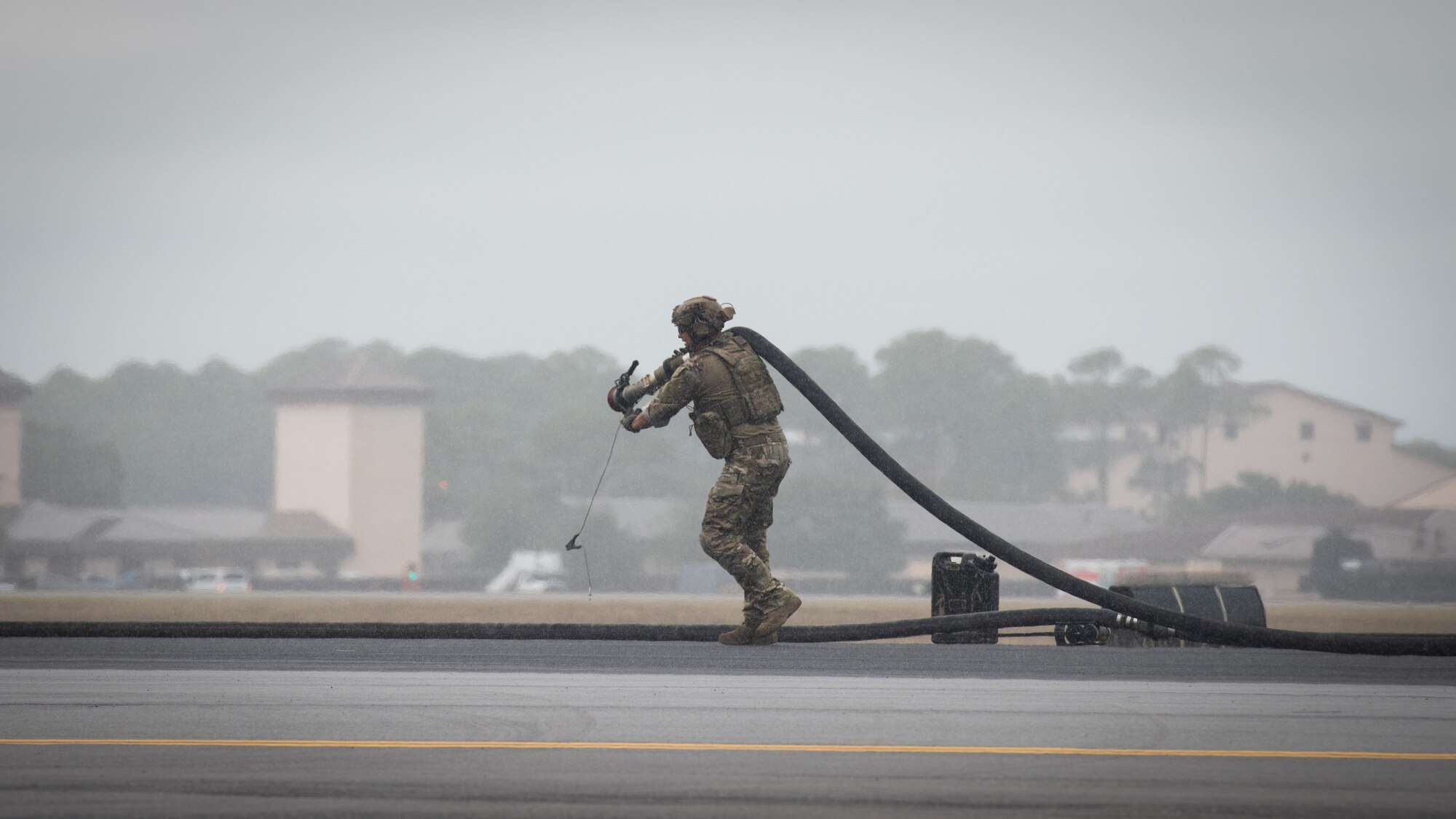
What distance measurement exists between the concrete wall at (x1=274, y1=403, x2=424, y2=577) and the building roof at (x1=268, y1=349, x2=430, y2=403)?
69 centimetres

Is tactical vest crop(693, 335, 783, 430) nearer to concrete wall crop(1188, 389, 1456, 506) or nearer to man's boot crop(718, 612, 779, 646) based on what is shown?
man's boot crop(718, 612, 779, 646)

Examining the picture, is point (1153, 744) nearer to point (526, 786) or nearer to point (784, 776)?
point (784, 776)

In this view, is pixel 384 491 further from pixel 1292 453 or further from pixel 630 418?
pixel 630 418

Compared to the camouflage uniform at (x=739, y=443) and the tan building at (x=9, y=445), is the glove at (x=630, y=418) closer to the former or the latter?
the camouflage uniform at (x=739, y=443)

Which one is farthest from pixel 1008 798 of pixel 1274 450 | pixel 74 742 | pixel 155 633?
pixel 1274 450

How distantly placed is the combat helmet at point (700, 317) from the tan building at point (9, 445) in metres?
89.0

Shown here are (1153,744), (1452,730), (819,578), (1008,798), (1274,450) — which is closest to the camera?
(1008,798)

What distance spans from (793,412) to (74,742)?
318 ft

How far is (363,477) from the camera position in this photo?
300 feet

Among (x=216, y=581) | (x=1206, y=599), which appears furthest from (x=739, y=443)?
(x=216, y=581)

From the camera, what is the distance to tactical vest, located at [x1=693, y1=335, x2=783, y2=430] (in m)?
7.51

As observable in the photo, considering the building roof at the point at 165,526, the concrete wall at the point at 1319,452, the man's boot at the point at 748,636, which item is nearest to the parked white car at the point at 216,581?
the building roof at the point at 165,526

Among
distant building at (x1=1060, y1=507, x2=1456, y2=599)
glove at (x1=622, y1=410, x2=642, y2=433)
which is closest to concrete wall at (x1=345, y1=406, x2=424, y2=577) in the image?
distant building at (x1=1060, y1=507, x2=1456, y2=599)

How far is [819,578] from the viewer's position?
264ft
